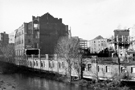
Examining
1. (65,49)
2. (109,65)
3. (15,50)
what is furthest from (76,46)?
(15,50)

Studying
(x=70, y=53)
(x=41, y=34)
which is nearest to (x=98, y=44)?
(x=41, y=34)

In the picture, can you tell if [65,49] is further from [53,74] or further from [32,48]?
[32,48]

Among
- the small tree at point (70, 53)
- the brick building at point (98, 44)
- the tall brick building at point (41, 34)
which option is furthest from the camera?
the brick building at point (98, 44)

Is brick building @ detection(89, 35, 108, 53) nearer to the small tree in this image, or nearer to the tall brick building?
the tall brick building

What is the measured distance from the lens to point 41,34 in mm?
55906

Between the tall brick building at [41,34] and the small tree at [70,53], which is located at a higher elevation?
the tall brick building at [41,34]

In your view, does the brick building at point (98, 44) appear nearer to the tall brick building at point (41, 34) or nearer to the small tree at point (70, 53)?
the tall brick building at point (41, 34)

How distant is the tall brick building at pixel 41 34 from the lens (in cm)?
5553

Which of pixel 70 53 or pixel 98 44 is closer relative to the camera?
pixel 70 53

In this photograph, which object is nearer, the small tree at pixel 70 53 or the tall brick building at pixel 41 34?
the small tree at pixel 70 53

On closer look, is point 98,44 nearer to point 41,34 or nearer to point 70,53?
point 41,34

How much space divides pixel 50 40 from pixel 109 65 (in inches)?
1267

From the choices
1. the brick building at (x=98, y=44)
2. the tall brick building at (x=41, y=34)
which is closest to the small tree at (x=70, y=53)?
the tall brick building at (x=41, y=34)

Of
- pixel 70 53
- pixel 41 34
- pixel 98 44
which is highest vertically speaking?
pixel 41 34
